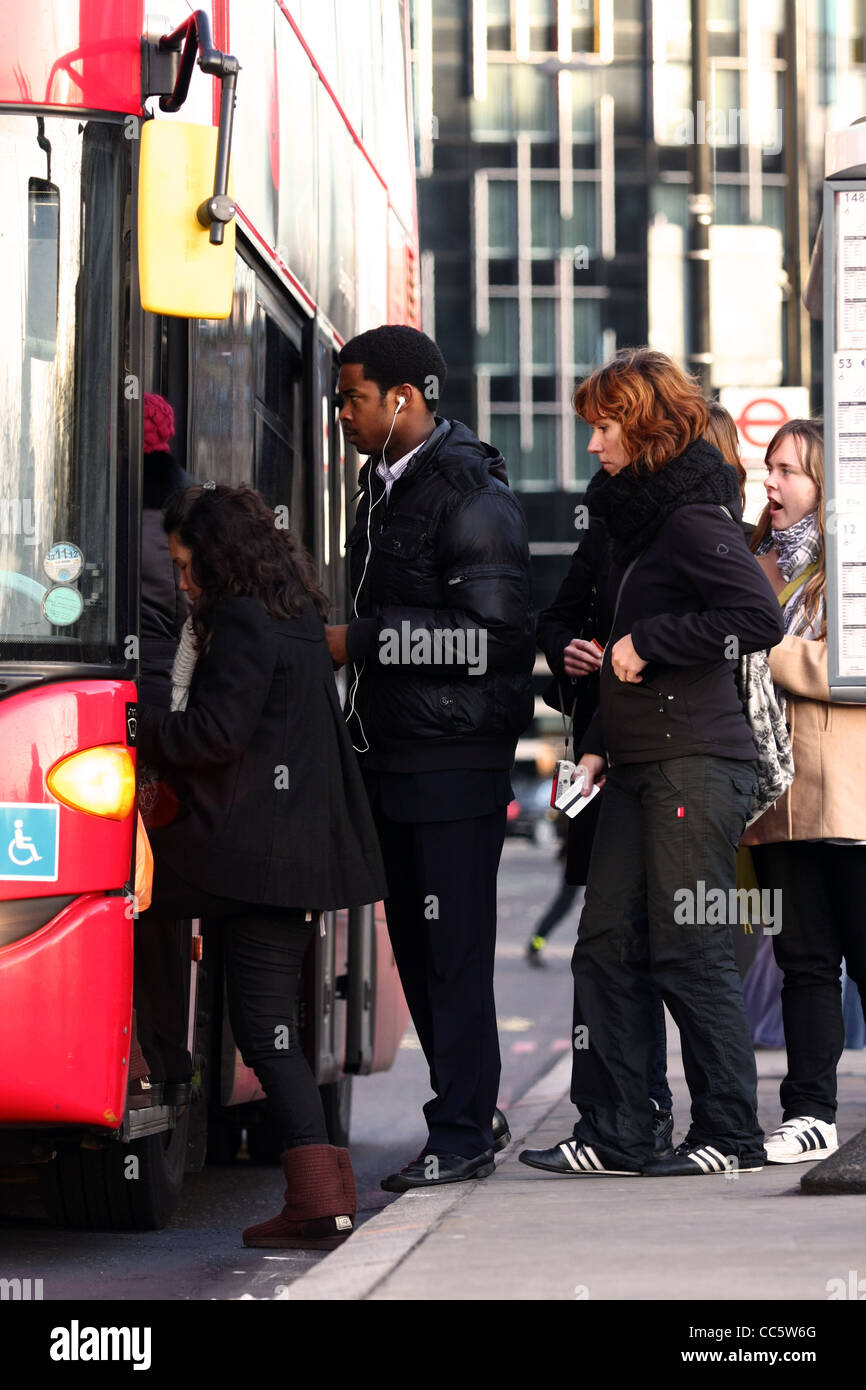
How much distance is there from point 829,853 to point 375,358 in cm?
178

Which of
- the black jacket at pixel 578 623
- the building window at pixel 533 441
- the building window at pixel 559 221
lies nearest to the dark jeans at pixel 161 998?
the black jacket at pixel 578 623

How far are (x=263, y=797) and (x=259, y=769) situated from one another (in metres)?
0.07

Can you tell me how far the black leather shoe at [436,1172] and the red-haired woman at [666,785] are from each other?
0.14 metres

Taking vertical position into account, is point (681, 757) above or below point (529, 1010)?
above

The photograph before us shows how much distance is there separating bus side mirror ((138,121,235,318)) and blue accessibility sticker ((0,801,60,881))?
43.9 inches

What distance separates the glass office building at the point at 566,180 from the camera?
53781 mm

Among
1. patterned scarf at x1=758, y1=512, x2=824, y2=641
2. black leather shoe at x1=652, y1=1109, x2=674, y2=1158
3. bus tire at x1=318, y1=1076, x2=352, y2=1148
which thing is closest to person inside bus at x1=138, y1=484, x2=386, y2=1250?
black leather shoe at x1=652, y1=1109, x2=674, y2=1158

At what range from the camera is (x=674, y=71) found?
2151 inches

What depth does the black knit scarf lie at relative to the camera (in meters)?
5.75

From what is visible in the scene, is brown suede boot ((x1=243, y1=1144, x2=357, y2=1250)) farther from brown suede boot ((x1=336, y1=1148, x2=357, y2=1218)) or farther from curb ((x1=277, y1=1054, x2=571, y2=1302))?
curb ((x1=277, y1=1054, x2=571, y2=1302))

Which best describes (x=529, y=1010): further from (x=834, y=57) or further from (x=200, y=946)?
(x=834, y=57)

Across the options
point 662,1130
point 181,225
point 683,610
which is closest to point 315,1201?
point 662,1130

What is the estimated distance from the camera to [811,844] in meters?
6.29
